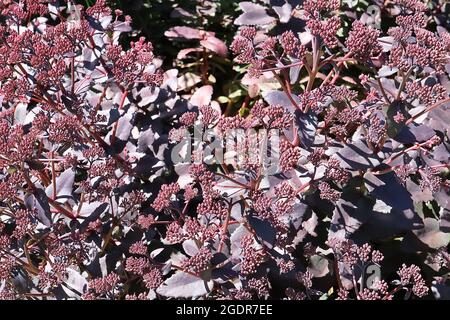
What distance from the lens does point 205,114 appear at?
1.45m

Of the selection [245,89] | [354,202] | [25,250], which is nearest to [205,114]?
[354,202]

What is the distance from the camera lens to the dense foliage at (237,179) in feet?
4.57

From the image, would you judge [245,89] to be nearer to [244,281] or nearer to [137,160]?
[137,160]

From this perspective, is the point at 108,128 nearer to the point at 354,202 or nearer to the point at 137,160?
the point at 137,160

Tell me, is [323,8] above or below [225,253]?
above

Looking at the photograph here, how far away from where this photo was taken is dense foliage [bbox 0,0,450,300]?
4.57 ft

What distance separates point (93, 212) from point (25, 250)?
0.20m

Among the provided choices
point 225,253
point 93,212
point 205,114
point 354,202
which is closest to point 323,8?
point 205,114

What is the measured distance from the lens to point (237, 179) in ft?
4.71

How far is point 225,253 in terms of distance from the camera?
4.81 ft
